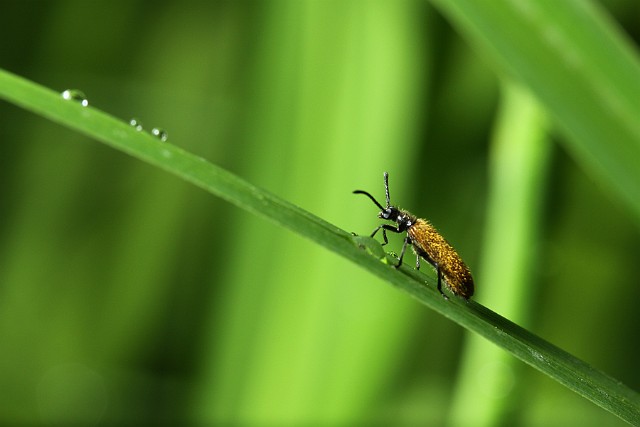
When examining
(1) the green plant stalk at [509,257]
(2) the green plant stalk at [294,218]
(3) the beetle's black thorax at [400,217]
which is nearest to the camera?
(2) the green plant stalk at [294,218]

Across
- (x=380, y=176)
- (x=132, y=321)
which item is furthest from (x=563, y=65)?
(x=132, y=321)

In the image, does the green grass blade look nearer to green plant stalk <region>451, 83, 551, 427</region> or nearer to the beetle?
the beetle

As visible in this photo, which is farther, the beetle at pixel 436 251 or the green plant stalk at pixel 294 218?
the beetle at pixel 436 251

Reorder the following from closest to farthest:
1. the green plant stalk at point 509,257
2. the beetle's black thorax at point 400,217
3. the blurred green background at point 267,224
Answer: the beetle's black thorax at point 400,217, the green plant stalk at point 509,257, the blurred green background at point 267,224

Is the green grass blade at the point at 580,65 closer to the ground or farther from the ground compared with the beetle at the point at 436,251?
farther from the ground

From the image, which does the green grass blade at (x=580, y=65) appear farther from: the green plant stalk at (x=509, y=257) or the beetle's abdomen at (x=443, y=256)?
the green plant stalk at (x=509, y=257)

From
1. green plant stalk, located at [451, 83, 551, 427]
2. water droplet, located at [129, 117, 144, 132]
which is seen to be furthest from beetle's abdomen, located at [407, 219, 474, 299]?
water droplet, located at [129, 117, 144, 132]

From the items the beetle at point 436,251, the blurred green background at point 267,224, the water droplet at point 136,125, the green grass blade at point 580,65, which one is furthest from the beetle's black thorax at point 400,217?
the water droplet at point 136,125

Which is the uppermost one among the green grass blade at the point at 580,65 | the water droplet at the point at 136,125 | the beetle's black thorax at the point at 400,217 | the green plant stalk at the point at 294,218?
the green grass blade at the point at 580,65
